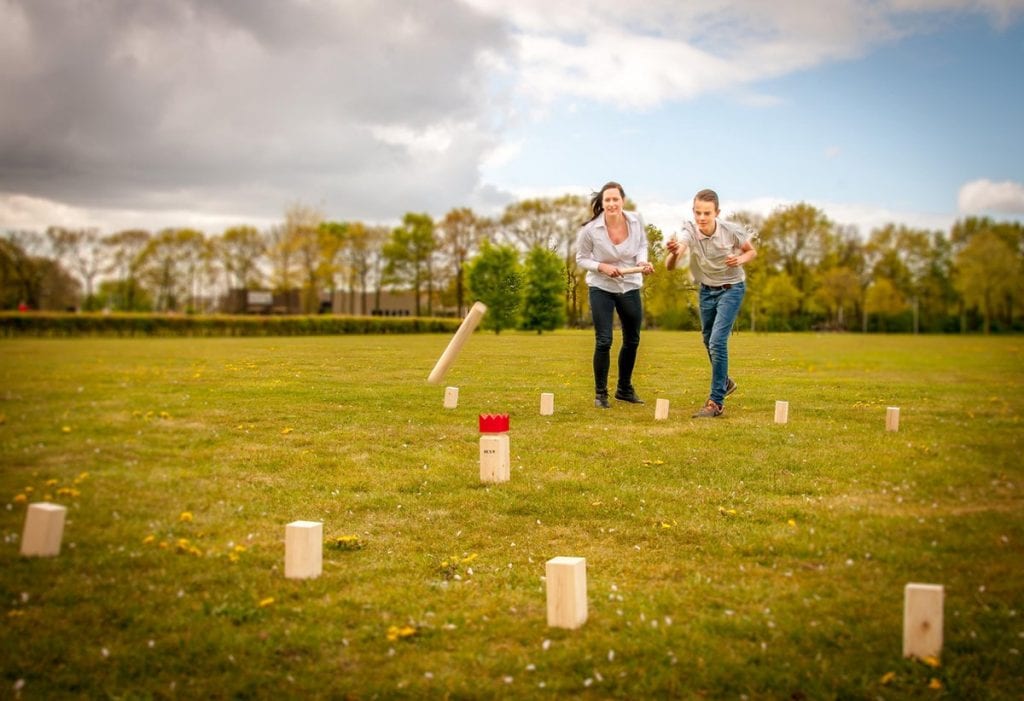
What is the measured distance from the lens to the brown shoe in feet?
32.8

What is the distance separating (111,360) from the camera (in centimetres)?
740

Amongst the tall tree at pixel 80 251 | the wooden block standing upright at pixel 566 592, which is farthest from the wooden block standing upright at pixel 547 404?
the tall tree at pixel 80 251

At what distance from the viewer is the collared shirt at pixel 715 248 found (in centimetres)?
864

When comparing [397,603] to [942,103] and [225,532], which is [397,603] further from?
[942,103]

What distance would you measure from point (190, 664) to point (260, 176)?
4372 millimetres

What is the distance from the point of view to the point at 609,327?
949cm

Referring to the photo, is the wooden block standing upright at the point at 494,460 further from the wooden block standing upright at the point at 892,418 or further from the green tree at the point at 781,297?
the wooden block standing upright at the point at 892,418

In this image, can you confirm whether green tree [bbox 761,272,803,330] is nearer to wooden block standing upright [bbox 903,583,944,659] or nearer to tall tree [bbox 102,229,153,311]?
wooden block standing upright [bbox 903,583,944,659]

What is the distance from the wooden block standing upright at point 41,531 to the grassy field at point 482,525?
0.11 meters

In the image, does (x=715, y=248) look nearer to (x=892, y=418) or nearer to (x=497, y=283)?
(x=497, y=283)

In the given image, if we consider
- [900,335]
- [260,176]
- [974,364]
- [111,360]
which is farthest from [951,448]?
[111,360]

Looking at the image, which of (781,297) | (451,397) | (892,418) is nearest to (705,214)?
(781,297)

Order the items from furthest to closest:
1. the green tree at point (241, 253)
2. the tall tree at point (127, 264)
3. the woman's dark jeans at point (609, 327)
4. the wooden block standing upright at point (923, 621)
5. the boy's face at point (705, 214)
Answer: the woman's dark jeans at point (609, 327), the boy's face at point (705, 214), the green tree at point (241, 253), the tall tree at point (127, 264), the wooden block standing upright at point (923, 621)

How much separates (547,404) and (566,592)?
4.63 metres
